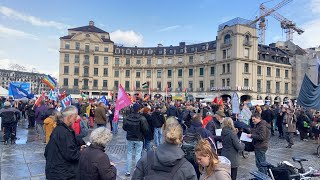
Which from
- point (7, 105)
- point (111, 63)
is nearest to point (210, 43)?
point (111, 63)

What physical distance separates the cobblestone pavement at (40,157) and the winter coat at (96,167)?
362cm

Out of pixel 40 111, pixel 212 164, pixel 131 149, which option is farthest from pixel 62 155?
pixel 40 111

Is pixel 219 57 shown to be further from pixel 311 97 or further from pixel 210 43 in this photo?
pixel 311 97

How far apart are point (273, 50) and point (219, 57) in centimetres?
1312

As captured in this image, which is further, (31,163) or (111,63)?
(111,63)

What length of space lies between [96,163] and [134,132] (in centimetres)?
371

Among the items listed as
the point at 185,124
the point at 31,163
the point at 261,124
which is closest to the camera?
the point at 261,124

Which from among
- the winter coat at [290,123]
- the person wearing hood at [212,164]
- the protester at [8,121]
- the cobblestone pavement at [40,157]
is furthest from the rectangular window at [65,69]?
the person wearing hood at [212,164]

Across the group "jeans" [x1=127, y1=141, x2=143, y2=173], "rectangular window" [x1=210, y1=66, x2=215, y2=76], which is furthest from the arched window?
"jeans" [x1=127, y1=141, x2=143, y2=173]

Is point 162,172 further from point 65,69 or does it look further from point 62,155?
point 65,69

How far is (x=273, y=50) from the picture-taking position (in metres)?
59.2

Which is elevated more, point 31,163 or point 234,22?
point 234,22

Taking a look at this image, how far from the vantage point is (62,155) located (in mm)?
4164

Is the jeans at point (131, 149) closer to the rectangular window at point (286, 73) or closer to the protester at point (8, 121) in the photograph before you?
the protester at point (8, 121)
